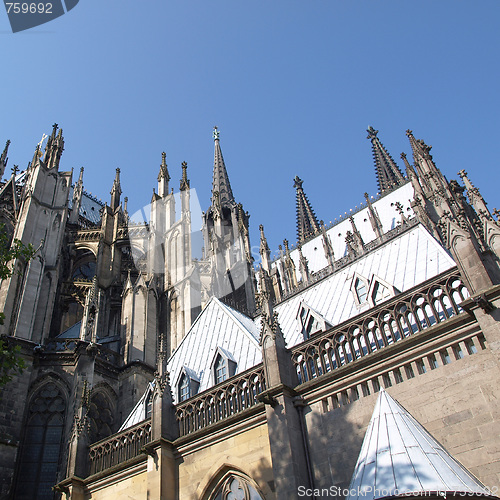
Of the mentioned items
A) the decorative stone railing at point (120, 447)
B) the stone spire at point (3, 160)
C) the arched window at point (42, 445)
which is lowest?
the decorative stone railing at point (120, 447)

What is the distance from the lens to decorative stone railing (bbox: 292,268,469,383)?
10352mm

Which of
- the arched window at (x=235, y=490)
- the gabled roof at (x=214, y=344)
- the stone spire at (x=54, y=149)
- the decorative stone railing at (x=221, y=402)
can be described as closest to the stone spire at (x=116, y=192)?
the stone spire at (x=54, y=149)

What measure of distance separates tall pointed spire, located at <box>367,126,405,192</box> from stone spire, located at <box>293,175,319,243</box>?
900 centimetres

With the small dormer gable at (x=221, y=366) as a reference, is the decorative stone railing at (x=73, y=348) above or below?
above

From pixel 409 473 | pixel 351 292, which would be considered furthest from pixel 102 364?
pixel 409 473

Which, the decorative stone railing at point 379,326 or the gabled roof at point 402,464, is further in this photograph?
the decorative stone railing at point 379,326

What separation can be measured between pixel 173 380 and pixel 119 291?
13.1m

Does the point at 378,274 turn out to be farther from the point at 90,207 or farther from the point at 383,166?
the point at 383,166

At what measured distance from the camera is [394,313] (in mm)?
10836

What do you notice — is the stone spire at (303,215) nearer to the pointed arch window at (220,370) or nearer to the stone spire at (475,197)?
the stone spire at (475,197)

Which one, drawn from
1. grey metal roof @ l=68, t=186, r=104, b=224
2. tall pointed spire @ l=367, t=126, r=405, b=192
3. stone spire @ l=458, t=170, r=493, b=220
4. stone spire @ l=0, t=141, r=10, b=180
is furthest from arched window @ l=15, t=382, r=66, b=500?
tall pointed spire @ l=367, t=126, r=405, b=192

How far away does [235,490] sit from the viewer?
1178cm

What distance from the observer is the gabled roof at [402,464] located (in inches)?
303

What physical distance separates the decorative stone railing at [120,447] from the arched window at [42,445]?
4074 millimetres
